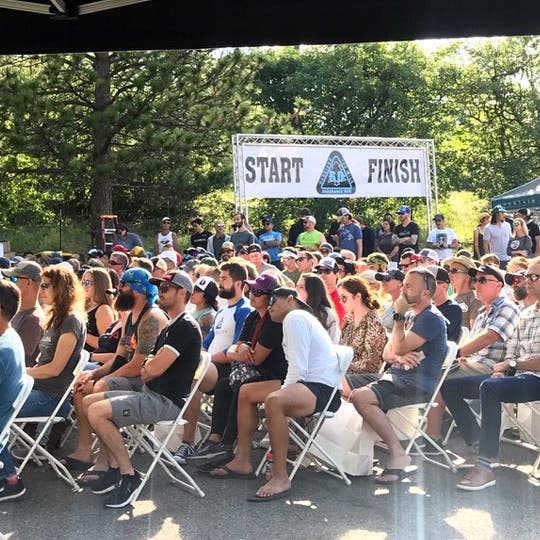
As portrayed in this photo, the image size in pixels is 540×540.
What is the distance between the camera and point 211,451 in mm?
6051

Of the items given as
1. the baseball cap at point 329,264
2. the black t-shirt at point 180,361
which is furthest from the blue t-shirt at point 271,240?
the black t-shirt at point 180,361

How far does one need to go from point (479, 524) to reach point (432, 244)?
9.85m

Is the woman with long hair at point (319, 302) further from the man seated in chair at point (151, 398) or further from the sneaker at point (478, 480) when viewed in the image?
the sneaker at point (478, 480)

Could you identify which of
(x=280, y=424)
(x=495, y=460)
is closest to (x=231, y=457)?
(x=280, y=424)

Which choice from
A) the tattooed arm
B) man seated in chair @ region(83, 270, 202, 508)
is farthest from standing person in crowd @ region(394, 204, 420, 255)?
man seated in chair @ region(83, 270, 202, 508)

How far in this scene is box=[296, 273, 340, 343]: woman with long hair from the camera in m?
6.29

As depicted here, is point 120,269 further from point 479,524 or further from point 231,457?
point 479,524

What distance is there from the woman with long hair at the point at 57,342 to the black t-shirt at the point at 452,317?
107 inches

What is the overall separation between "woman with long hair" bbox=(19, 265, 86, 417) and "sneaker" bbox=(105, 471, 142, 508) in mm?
752

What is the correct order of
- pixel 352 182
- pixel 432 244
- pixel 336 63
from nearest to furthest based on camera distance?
pixel 432 244
pixel 352 182
pixel 336 63

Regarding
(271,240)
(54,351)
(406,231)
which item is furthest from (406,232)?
(54,351)

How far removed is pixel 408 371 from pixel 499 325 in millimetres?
829

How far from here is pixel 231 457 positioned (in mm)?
5973

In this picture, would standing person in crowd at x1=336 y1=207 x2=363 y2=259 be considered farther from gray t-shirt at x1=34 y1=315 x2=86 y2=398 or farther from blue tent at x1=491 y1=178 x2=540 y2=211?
gray t-shirt at x1=34 y1=315 x2=86 y2=398
